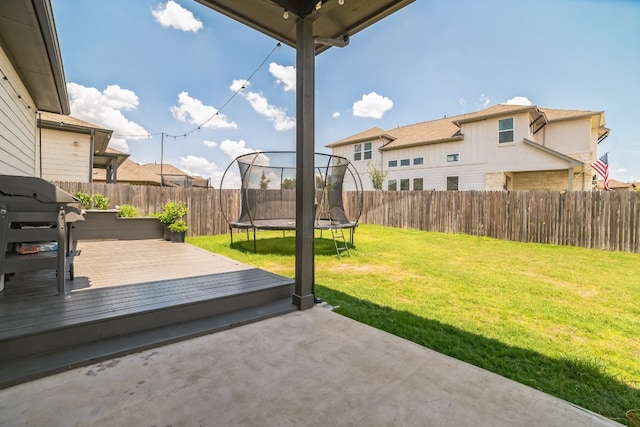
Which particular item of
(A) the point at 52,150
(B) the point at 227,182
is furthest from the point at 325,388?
(A) the point at 52,150

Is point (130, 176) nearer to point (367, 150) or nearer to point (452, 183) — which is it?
point (367, 150)

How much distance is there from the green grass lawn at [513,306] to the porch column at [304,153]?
0.55 m

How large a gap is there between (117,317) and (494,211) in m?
8.58

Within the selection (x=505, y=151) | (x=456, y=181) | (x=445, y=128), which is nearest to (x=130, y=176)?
(x=445, y=128)

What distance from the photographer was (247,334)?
212 centimetres

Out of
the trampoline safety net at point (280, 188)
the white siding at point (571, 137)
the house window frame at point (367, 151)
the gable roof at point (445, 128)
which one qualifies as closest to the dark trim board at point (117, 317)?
the trampoline safety net at point (280, 188)

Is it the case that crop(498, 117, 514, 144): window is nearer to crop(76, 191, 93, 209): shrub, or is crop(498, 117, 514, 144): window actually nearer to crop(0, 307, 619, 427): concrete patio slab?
crop(0, 307, 619, 427): concrete patio slab

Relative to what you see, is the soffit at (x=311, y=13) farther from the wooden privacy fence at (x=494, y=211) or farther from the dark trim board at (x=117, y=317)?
the wooden privacy fence at (x=494, y=211)

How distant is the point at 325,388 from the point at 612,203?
7808mm

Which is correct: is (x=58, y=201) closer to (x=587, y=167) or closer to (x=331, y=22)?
(x=331, y=22)

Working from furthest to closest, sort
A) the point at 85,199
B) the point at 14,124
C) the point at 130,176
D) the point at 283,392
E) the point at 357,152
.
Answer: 1. the point at 130,176
2. the point at 357,152
3. the point at 85,199
4. the point at 14,124
5. the point at 283,392

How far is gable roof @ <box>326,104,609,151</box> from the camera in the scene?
36.5ft

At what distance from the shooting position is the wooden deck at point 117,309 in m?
1.66

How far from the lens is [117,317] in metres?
1.93
